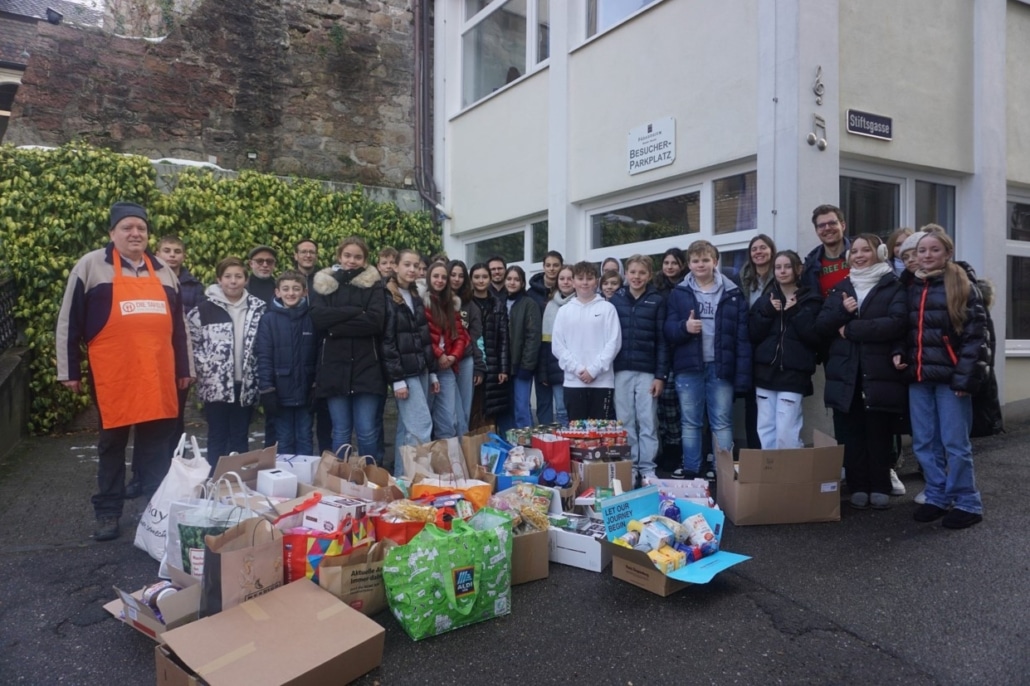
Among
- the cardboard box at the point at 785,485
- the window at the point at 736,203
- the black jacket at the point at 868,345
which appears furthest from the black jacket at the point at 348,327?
the window at the point at 736,203

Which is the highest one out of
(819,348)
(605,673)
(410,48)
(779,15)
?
(410,48)

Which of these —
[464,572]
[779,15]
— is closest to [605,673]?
[464,572]

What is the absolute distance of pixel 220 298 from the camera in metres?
5.00

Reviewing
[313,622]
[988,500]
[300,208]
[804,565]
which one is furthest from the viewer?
[300,208]

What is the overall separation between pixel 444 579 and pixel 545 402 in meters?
3.57

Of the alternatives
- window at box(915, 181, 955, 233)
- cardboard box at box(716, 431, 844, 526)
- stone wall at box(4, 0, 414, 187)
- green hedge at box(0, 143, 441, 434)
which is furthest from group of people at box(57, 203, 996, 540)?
stone wall at box(4, 0, 414, 187)

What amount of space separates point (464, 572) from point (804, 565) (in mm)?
1994

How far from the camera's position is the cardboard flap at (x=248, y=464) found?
13.0 feet

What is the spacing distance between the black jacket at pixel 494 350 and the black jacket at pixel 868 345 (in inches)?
105

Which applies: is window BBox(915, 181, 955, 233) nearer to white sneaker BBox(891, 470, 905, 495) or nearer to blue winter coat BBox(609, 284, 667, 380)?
white sneaker BBox(891, 470, 905, 495)

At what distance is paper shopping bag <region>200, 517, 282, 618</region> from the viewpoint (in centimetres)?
274

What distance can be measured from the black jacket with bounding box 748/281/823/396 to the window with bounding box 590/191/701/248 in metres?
1.82

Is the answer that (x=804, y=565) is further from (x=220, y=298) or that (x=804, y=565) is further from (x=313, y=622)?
(x=220, y=298)

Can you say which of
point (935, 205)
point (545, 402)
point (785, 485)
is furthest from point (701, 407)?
point (935, 205)
